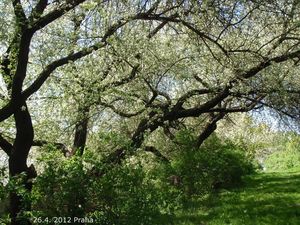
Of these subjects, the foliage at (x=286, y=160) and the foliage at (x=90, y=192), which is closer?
the foliage at (x=90, y=192)

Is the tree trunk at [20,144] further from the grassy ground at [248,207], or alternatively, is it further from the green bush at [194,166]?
the green bush at [194,166]

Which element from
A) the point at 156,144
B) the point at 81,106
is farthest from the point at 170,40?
the point at 156,144

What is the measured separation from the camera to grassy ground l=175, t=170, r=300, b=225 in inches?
514

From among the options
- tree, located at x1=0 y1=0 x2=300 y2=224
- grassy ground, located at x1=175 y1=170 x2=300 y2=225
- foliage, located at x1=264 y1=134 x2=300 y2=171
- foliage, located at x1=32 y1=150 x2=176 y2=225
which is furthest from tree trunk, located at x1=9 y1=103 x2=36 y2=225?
foliage, located at x1=264 y1=134 x2=300 y2=171

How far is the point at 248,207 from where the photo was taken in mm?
15023

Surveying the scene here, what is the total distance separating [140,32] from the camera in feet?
44.0

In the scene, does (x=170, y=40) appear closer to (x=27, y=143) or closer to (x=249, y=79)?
(x=249, y=79)

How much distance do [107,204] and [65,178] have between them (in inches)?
39.4

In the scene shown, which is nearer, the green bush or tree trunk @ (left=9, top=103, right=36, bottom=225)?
tree trunk @ (left=9, top=103, right=36, bottom=225)

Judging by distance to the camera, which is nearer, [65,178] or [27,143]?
[65,178]

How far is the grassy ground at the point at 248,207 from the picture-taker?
13.0m
